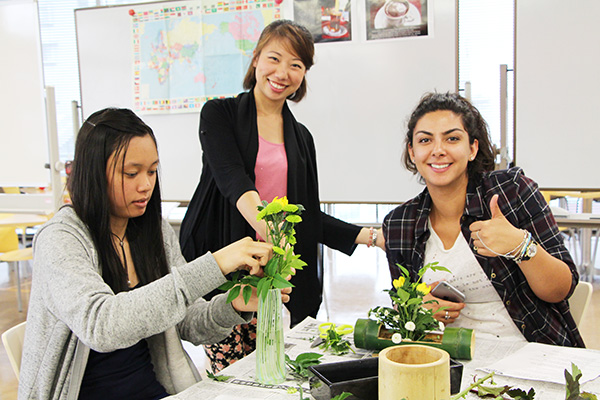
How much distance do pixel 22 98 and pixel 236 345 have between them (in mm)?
2615

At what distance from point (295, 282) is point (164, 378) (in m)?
0.75

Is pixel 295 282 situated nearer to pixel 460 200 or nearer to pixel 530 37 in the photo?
pixel 460 200

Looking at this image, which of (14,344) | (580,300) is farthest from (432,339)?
(14,344)

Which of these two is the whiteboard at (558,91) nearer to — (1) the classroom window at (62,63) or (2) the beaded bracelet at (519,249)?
(2) the beaded bracelet at (519,249)

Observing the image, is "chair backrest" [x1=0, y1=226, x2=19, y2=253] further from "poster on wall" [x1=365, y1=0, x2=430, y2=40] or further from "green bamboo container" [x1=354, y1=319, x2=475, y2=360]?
"green bamboo container" [x1=354, y1=319, x2=475, y2=360]

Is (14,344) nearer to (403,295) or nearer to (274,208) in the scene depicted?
(274,208)

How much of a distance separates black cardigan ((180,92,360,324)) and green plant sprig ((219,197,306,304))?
0.69m

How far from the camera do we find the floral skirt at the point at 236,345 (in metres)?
1.77

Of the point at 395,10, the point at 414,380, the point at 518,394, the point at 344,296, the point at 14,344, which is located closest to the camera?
the point at 414,380

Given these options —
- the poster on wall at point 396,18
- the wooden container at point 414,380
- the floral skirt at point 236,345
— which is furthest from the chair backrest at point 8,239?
the wooden container at point 414,380

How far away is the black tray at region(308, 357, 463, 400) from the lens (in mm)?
968

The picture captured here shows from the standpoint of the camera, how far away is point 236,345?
1773 millimetres

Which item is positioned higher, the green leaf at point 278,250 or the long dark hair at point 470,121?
the long dark hair at point 470,121

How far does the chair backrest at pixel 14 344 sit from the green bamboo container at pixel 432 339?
823 mm
